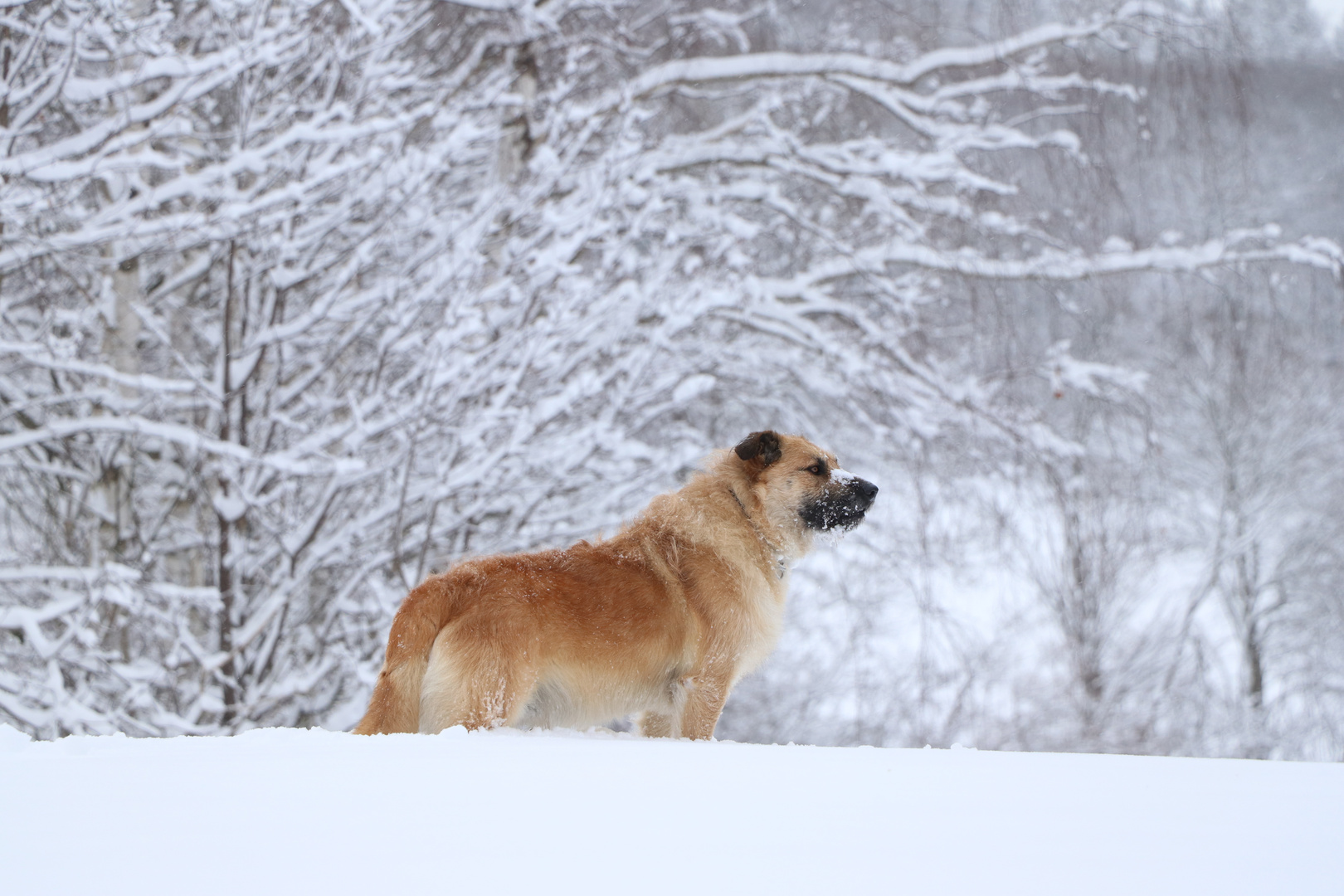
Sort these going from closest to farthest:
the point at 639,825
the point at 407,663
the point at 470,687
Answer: the point at 639,825 < the point at 470,687 < the point at 407,663

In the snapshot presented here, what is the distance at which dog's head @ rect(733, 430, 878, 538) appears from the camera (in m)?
4.55

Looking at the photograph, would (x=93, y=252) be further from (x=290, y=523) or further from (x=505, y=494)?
(x=505, y=494)

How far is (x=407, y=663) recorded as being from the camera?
11.5ft

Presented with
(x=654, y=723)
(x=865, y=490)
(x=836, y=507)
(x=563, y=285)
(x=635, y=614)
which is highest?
(x=563, y=285)

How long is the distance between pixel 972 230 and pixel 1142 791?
688 centimetres

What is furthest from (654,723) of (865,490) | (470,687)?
(865,490)

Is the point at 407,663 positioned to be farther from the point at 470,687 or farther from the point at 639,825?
the point at 639,825

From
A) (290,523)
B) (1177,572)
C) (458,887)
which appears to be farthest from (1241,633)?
(458,887)

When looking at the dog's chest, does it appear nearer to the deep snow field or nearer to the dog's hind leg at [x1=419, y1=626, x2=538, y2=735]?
the dog's hind leg at [x1=419, y1=626, x2=538, y2=735]

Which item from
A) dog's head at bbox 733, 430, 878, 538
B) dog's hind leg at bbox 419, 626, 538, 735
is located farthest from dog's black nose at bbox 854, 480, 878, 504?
dog's hind leg at bbox 419, 626, 538, 735

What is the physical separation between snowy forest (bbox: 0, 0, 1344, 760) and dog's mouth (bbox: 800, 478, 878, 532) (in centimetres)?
223

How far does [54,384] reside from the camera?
6.55 m

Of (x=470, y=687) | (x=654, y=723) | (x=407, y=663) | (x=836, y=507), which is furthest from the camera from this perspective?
(x=836, y=507)

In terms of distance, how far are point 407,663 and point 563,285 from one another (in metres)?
4.17
